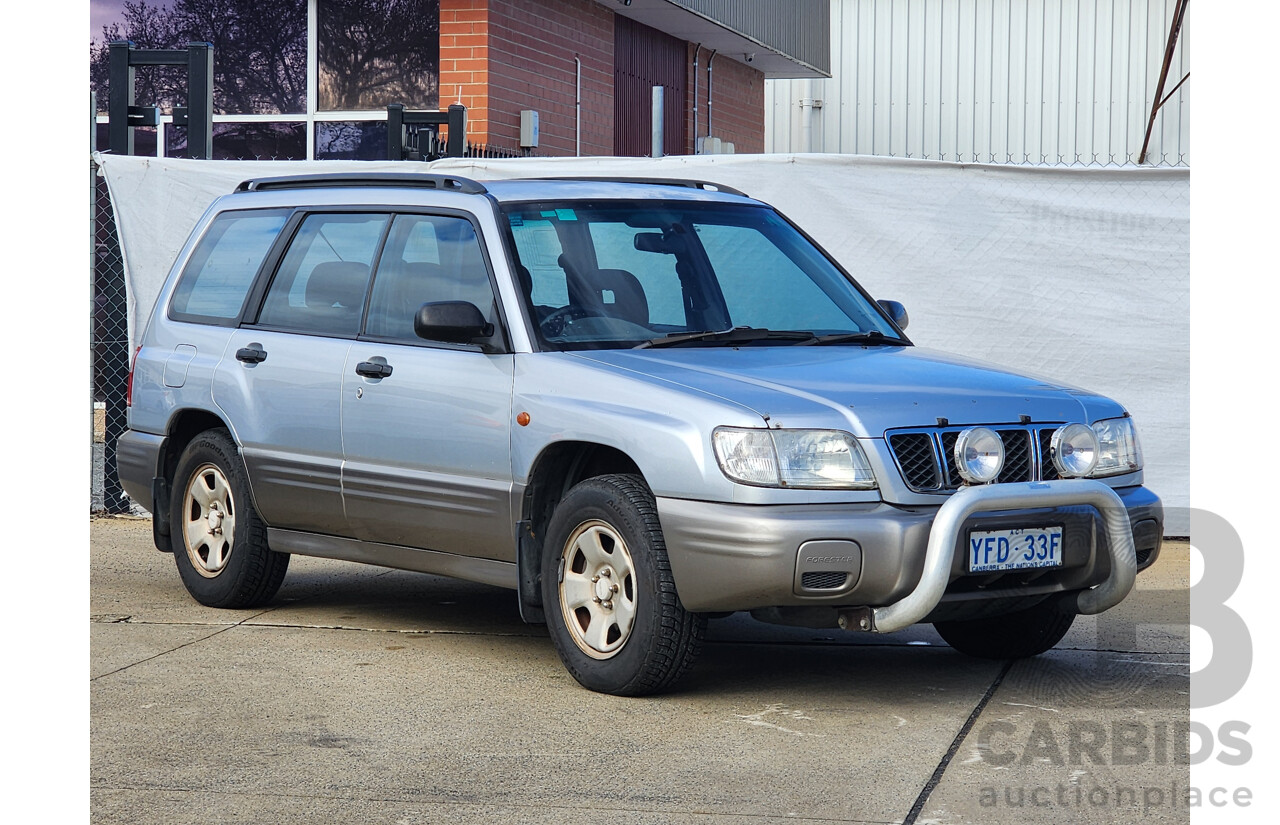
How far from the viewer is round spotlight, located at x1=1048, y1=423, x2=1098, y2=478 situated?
5910 millimetres

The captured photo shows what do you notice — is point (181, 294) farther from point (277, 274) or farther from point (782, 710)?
point (782, 710)

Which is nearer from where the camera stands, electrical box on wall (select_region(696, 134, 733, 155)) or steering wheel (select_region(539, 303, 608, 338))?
steering wheel (select_region(539, 303, 608, 338))

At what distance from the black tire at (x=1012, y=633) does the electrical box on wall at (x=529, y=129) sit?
9.28m

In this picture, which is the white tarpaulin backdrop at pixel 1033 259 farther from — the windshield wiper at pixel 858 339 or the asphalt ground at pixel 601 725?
the windshield wiper at pixel 858 339

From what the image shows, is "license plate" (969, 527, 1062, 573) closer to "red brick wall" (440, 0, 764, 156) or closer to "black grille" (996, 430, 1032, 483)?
"black grille" (996, 430, 1032, 483)

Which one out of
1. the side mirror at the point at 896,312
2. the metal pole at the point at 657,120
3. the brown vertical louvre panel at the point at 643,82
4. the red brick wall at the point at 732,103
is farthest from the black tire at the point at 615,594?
the red brick wall at the point at 732,103

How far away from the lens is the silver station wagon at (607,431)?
552 centimetres

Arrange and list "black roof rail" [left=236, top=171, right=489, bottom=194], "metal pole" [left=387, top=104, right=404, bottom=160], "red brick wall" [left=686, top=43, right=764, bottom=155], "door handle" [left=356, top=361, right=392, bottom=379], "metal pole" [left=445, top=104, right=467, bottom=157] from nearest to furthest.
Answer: "door handle" [left=356, top=361, right=392, bottom=379] < "black roof rail" [left=236, top=171, right=489, bottom=194] < "metal pole" [left=387, top=104, right=404, bottom=160] < "metal pole" [left=445, top=104, right=467, bottom=157] < "red brick wall" [left=686, top=43, right=764, bottom=155]

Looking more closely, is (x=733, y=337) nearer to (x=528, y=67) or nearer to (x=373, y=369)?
(x=373, y=369)

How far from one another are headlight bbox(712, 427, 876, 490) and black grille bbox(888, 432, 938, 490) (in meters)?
0.13

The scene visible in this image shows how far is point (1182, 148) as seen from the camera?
95.0 ft

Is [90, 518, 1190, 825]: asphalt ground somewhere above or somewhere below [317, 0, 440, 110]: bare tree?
below

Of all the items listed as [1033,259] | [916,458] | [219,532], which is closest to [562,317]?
[916,458]

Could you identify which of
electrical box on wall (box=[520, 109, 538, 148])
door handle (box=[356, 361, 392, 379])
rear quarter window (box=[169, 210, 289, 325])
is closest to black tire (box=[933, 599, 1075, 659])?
door handle (box=[356, 361, 392, 379])
